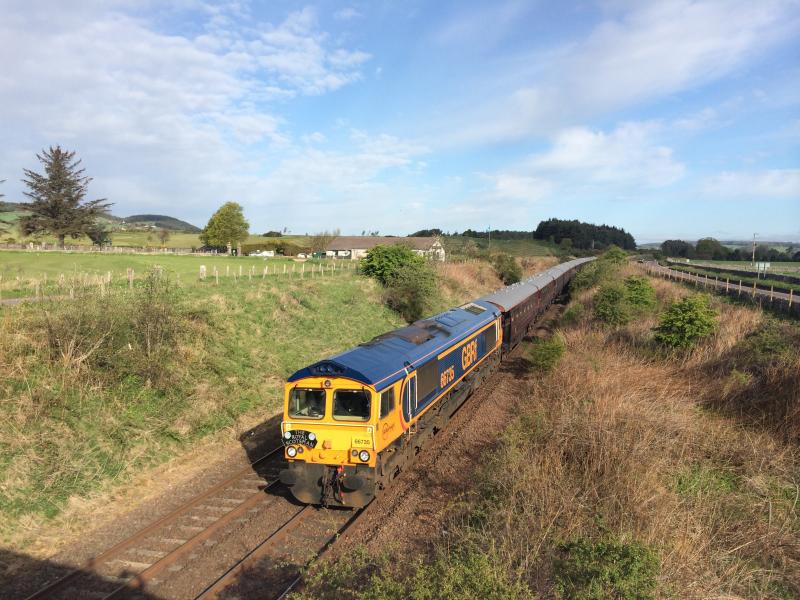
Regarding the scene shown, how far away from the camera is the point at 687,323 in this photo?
64.8 ft

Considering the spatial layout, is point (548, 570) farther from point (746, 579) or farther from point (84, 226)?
point (84, 226)

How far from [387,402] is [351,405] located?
0.82m

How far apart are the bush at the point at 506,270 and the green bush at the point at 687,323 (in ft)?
138

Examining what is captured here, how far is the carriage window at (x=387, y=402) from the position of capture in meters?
10.4

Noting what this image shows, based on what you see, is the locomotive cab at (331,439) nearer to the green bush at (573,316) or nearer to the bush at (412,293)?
the green bush at (573,316)

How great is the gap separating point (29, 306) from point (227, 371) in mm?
6525

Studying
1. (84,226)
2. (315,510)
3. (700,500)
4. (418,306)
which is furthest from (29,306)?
(84,226)

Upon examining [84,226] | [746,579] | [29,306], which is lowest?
[746,579]

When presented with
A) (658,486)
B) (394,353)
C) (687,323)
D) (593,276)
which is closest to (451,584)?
(658,486)

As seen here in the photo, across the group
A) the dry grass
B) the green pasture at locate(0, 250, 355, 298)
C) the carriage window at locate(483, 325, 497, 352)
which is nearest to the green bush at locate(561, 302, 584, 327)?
the carriage window at locate(483, 325, 497, 352)

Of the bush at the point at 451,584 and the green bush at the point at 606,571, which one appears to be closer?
the bush at the point at 451,584

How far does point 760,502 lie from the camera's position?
1012 centimetres

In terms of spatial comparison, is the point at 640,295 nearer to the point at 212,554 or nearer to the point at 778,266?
the point at 212,554

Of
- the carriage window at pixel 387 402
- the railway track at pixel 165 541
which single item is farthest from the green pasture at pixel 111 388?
the carriage window at pixel 387 402
